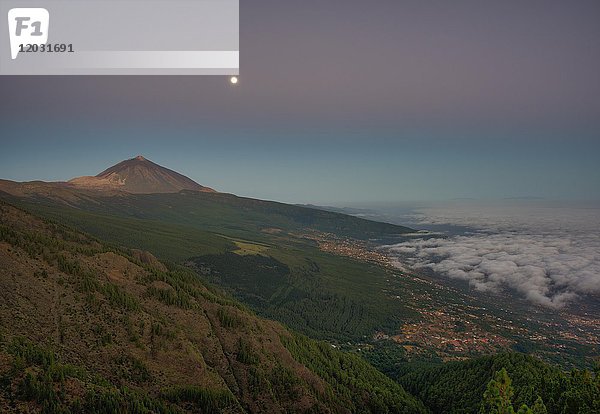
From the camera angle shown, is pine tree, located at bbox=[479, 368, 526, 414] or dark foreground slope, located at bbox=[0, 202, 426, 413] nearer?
pine tree, located at bbox=[479, 368, 526, 414]

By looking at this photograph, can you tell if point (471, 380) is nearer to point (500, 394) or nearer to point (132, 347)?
point (500, 394)

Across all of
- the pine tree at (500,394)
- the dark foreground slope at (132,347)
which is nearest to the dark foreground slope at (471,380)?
the dark foreground slope at (132,347)

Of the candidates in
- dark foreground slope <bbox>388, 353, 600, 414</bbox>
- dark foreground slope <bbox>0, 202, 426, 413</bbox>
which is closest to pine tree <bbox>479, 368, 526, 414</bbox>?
dark foreground slope <bbox>388, 353, 600, 414</bbox>

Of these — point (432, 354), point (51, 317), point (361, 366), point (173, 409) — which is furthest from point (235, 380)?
point (432, 354)

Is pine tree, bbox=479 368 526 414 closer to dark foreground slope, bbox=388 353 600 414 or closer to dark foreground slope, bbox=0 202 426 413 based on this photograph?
dark foreground slope, bbox=388 353 600 414

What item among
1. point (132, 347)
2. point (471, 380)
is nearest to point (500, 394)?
point (132, 347)

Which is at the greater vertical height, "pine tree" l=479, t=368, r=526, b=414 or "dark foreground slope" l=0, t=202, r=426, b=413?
"pine tree" l=479, t=368, r=526, b=414

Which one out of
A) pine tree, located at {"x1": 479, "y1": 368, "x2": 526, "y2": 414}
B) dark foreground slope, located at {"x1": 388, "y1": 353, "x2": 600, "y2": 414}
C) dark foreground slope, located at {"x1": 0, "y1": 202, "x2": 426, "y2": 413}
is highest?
pine tree, located at {"x1": 479, "y1": 368, "x2": 526, "y2": 414}

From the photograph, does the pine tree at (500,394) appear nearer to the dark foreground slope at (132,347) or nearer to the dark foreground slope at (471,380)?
the dark foreground slope at (471,380)

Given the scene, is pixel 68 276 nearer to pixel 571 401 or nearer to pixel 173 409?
Result: pixel 173 409

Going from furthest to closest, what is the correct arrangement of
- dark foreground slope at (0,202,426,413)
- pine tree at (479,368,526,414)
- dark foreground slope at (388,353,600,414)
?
dark foreground slope at (388,353,600,414)
dark foreground slope at (0,202,426,413)
pine tree at (479,368,526,414)
